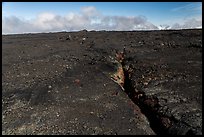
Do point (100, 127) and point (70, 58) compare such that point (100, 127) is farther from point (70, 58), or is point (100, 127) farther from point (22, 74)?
point (70, 58)

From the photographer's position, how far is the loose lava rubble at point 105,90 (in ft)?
24.1

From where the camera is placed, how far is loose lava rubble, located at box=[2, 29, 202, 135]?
7359 mm

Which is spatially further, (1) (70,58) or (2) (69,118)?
(1) (70,58)

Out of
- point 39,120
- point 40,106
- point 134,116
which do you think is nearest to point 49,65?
point 40,106

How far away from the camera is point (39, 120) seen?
7.62 metres

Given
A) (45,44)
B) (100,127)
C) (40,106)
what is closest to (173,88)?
(100,127)

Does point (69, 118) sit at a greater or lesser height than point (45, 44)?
lesser

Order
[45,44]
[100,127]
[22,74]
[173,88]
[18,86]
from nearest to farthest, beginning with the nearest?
1. [100,127]
2. [173,88]
3. [18,86]
4. [22,74]
5. [45,44]

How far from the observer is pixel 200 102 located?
8.00 meters

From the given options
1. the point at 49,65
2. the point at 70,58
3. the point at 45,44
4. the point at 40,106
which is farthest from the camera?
the point at 45,44

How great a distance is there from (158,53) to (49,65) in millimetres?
5361

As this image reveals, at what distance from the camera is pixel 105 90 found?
9500 mm

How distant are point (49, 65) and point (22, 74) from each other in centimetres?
140

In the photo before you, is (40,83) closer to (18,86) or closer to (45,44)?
(18,86)
